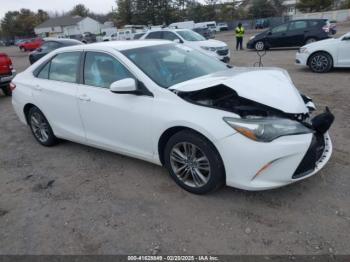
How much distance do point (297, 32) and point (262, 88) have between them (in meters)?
14.9

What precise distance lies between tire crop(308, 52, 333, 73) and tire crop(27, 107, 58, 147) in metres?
7.98

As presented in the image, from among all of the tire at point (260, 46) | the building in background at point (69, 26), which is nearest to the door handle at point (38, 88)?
the tire at point (260, 46)

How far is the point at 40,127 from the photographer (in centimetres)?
524

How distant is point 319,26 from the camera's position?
15984mm

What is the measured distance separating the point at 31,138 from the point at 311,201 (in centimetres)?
487

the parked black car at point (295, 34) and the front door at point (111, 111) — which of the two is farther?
the parked black car at point (295, 34)

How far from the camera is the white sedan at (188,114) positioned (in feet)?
9.77

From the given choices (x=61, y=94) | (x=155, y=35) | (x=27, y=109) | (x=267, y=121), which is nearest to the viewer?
(x=267, y=121)

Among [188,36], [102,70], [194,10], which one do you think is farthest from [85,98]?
[194,10]

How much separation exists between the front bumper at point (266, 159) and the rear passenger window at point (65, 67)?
243cm

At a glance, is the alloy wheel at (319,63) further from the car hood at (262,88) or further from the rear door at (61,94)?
the rear door at (61,94)

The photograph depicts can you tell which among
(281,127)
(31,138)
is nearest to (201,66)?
(281,127)

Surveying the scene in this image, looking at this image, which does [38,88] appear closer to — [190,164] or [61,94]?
[61,94]

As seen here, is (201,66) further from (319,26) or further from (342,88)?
(319,26)
